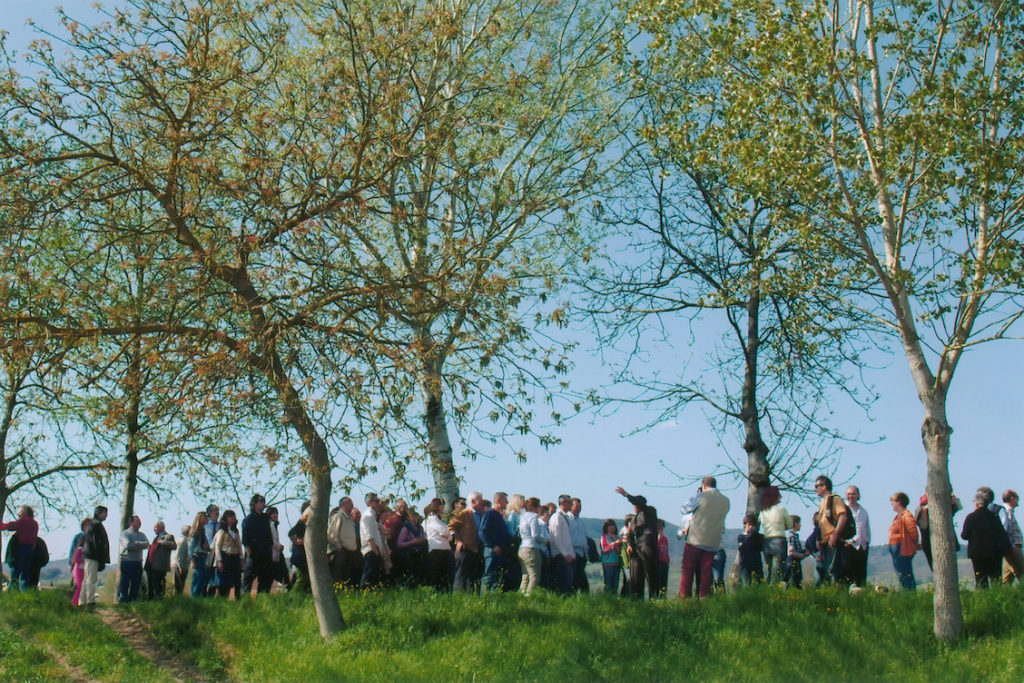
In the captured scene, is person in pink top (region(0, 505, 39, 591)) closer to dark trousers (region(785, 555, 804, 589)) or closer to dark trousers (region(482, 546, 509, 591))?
dark trousers (region(482, 546, 509, 591))

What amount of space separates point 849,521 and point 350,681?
7657 mm

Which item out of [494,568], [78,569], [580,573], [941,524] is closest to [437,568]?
[494,568]

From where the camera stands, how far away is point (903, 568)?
16422 millimetres

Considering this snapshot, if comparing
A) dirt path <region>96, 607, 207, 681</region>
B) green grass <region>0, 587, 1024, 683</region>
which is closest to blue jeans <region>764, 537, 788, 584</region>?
green grass <region>0, 587, 1024, 683</region>

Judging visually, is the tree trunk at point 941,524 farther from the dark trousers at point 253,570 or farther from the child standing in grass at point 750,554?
the dark trousers at point 253,570

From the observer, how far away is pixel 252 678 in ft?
47.8

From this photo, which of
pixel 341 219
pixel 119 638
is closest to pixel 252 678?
pixel 119 638

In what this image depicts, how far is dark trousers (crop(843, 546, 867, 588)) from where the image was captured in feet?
53.2

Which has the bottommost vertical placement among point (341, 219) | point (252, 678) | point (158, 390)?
point (252, 678)

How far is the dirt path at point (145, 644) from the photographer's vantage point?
50.6 ft

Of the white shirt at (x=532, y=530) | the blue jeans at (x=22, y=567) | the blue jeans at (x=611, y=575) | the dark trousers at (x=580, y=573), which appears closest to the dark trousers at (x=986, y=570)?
the blue jeans at (x=611, y=575)

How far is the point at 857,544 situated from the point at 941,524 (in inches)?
103

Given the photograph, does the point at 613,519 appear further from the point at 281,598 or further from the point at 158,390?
the point at 158,390

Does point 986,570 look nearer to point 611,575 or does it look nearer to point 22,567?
point 611,575
